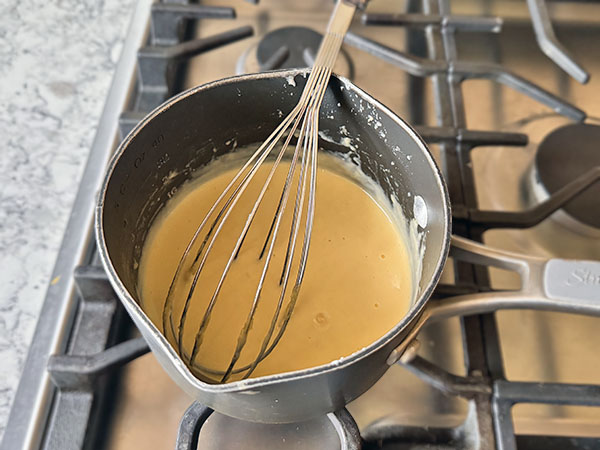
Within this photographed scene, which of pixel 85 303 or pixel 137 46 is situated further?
pixel 137 46

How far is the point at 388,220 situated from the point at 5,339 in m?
0.37

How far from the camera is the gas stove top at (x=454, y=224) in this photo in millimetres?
445

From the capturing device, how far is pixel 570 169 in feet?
1.88

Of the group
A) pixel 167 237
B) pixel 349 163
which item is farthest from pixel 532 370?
pixel 167 237

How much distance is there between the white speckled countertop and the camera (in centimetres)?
52

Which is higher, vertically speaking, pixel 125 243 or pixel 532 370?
pixel 125 243

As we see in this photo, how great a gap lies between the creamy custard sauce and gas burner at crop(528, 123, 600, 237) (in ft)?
0.53

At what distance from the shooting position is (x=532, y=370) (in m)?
0.50

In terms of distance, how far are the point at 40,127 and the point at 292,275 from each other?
33 centimetres

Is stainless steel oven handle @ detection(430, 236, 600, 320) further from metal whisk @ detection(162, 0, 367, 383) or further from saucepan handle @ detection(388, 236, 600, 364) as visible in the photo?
metal whisk @ detection(162, 0, 367, 383)

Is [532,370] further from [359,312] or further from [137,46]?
[137,46]

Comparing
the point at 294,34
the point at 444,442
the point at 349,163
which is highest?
the point at 294,34

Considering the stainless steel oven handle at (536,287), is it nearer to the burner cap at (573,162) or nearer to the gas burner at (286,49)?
the burner cap at (573,162)

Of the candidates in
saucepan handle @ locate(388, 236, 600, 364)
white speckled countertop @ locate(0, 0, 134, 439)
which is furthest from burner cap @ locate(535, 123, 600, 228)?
white speckled countertop @ locate(0, 0, 134, 439)
